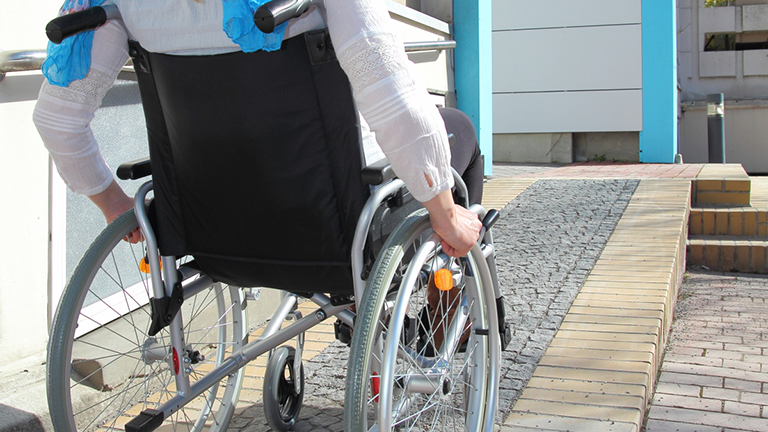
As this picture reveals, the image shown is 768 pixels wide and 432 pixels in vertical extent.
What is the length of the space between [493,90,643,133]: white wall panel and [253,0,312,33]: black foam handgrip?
9281 millimetres

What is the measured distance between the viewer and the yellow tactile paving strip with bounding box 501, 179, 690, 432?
210cm

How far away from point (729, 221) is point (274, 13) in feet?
16.5

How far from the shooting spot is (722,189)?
5.75 metres

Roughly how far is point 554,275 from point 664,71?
703 cm

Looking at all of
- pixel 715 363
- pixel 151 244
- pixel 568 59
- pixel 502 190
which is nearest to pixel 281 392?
pixel 151 244

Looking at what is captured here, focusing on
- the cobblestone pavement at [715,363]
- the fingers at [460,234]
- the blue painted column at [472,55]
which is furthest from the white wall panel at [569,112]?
the fingers at [460,234]

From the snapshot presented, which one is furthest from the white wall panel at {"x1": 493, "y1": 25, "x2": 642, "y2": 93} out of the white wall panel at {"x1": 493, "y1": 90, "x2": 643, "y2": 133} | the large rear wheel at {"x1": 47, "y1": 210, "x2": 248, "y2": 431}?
the large rear wheel at {"x1": 47, "y1": 210, "x2": 248, "y2": 431}

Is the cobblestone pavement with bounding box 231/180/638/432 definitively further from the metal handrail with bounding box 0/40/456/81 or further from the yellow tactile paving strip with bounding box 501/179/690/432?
the metal handrail with bounding box 0/40/456/81

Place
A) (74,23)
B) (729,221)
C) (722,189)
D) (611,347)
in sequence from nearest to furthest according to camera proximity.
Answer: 1. (74,23)
2. (611,347)
3. (729,221)
4. (722,189)

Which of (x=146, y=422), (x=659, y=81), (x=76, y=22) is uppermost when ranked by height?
(x=659, y=81)

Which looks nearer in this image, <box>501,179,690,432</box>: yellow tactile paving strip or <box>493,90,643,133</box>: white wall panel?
<box>501,179,690,432</box>: yellow tactile paving strip

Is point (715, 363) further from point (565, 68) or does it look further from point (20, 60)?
point (565, 68)

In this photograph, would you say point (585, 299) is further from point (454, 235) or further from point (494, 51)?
point (494, 51)

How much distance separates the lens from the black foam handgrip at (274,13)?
1261mm
